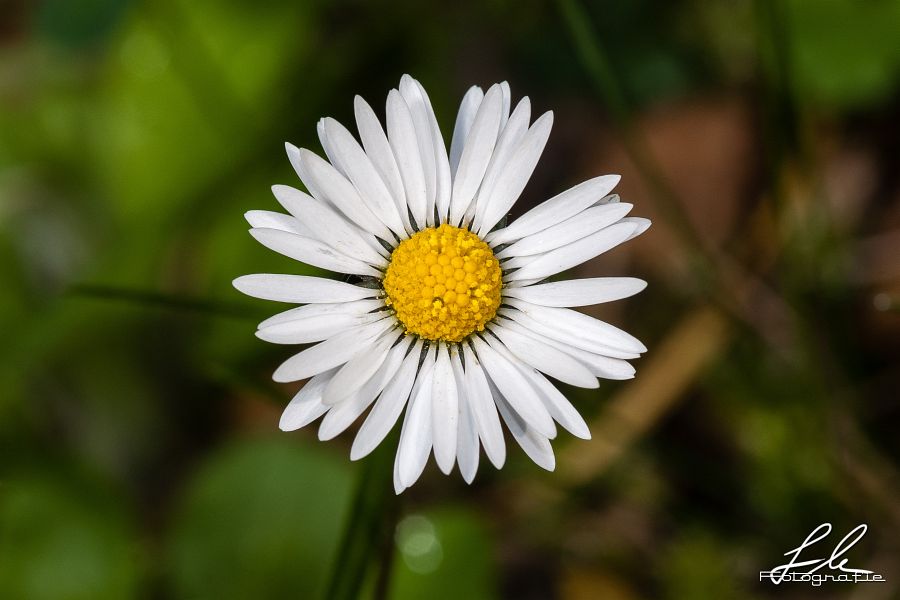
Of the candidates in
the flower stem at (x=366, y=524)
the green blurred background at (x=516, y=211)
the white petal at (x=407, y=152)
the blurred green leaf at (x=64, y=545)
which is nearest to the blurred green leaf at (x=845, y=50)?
the green blurred background at (x=516, y=211)

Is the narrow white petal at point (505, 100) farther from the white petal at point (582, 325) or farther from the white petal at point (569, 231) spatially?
the white petal at point (582, 325)

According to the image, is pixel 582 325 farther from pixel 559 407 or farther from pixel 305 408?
pixel 305 408

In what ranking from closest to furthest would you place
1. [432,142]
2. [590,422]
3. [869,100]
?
[432,142] → [590,422] → [869,100]

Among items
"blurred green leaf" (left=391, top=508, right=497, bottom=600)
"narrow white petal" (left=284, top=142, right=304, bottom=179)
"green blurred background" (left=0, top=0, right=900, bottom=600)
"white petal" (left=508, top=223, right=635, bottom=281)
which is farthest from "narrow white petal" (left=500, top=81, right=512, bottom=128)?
"blurred green leaf" (left=391, top=508, right=497, bottom=600)

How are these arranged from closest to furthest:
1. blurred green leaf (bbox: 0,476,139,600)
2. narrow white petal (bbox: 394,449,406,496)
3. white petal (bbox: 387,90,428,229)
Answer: narrow white petal (bbox: 394,449,406,496)
white petal (bbox: 387,90,428,229)
blurred green leaf (bbox: 0,476,139,600)

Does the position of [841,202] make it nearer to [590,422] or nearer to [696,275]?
[696,275]

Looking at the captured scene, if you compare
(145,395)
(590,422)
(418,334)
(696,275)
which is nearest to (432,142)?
(418,334)

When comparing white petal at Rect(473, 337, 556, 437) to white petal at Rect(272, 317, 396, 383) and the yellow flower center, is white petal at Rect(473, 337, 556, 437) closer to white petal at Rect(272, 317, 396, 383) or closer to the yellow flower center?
the yellow flower center
